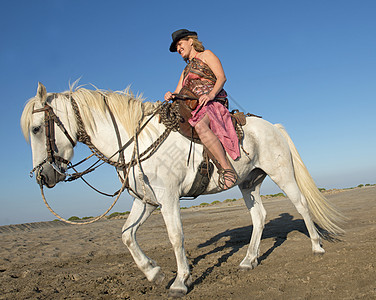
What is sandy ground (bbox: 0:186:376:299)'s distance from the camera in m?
3.58

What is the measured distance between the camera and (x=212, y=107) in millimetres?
4406

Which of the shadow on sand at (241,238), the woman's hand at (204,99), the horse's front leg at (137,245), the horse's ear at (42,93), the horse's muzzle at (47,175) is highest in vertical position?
the horse's ear at (42,93)

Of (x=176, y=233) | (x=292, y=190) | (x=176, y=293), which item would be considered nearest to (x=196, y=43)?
(x=176, y=233)

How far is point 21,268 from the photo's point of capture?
5.90 meters

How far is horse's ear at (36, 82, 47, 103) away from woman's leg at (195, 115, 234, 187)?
1999mm

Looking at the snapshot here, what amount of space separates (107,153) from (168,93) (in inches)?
49.2

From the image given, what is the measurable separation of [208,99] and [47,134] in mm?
2151

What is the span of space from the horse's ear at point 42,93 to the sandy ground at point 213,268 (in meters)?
2.58

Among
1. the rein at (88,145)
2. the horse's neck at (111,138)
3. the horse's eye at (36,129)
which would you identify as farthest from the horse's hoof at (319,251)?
the horse's eye at (36,129)

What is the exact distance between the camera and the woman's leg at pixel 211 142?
4.09 metres

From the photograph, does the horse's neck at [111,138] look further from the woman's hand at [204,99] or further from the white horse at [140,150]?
the woman's hand at [204,99]

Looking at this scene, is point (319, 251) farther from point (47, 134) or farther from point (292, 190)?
point (47, 134)

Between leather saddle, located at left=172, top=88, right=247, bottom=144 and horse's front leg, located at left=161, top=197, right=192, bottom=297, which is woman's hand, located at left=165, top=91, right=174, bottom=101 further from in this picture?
horse's front leg, located at left=161, top=197, right=192, bottom=297

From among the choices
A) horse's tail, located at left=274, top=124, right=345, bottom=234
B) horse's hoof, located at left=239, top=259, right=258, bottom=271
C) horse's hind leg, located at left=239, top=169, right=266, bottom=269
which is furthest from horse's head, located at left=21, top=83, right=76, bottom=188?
horse's tail, located at left=274, top=124, right=345, bottom=234
